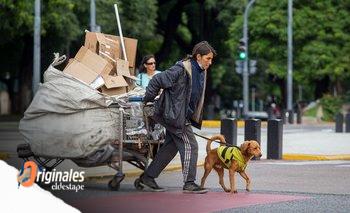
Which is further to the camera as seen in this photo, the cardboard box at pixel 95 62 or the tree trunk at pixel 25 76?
the tree trunk at pixel 25 76

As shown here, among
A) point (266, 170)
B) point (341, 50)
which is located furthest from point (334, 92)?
point (266, 170)

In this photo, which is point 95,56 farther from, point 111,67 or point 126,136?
point 126,136

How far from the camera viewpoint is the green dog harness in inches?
477

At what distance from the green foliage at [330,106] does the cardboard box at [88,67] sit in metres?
38.1

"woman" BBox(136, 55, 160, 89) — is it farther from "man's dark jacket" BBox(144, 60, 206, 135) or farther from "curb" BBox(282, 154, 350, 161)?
"curb" BBox(282, 154, 350, 161)

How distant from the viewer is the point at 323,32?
168 feet

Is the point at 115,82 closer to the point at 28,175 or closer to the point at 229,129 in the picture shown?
the point at 28,175

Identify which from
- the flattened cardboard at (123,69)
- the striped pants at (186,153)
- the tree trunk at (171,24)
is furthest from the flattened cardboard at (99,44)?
the tree trunk at (171,24)

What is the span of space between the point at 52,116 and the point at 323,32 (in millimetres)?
40055

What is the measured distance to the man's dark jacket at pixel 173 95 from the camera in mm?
11930

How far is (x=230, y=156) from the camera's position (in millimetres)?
12094

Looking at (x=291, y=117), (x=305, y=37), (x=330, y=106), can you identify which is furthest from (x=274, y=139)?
(x=305, y=37)

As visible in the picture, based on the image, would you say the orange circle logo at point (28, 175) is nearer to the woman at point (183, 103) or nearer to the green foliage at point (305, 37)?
the woman at point (183, 103)

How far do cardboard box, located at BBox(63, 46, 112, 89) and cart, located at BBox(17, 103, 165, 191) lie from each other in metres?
0.52
